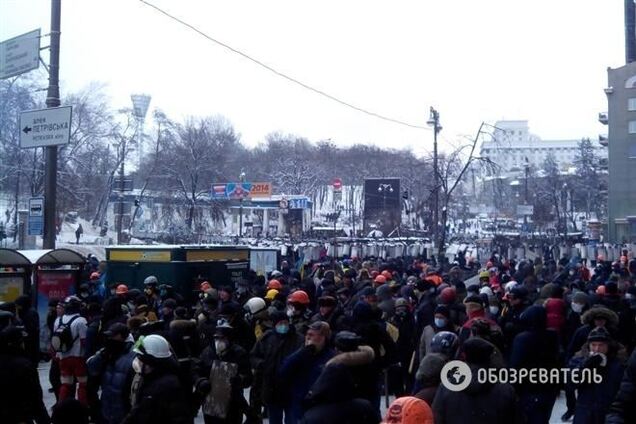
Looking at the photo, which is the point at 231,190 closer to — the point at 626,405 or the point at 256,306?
the point at 256,306

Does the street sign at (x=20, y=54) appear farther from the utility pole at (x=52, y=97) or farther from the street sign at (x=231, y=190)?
the street sign at (x=231, y=190)

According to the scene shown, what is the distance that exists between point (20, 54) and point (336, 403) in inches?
497

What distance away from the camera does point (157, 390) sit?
5.26 metres

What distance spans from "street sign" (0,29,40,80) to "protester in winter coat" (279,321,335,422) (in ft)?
34.0

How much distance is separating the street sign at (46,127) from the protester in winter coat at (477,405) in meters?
11.3

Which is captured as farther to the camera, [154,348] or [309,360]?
[309,360]

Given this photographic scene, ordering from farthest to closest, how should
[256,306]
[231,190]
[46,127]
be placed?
[231,190] < [46,127] < [256,306]

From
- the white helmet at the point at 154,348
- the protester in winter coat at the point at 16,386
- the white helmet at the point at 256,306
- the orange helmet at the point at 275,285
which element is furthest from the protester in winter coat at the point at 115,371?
the orange helmet at the point at 275,285

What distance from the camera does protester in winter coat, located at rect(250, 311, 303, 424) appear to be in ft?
23.3

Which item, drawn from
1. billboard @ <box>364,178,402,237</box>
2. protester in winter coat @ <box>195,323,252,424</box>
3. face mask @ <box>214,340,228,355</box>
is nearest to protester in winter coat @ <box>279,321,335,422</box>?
protester in winter coat @ <box>195,323,252,424</box>

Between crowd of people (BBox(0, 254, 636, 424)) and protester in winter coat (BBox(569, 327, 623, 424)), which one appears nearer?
crowd of people (BBox(0, 254, 636, 424))

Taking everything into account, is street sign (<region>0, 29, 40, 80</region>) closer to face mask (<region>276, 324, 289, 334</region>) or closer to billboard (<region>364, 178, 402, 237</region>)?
face mask (<region>276, 324, 289, 334</region>)

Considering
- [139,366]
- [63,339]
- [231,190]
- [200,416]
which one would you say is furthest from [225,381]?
[231,190]

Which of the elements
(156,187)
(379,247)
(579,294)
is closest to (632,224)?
(379,247)
